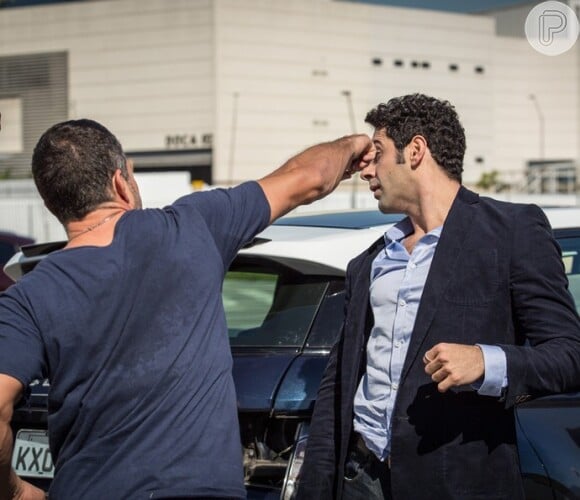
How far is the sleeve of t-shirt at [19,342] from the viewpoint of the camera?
8.38 feet

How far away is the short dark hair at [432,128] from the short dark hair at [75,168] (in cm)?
87

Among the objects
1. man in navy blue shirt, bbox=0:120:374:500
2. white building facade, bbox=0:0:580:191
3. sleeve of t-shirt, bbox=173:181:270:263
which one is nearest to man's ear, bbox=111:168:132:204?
man in navy blue shirt, bbox=0:120:374:500

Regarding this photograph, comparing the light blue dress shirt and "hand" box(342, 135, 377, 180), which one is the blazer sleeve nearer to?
the light blue dress shirt

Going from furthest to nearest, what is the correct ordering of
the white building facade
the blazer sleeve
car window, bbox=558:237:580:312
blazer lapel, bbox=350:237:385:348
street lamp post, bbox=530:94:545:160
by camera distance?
street lamp post, bbox=530:94:545:160, the white building facade, car window, bbox=558:237:580:312, blazer lapel, bbox=350:237:385:348, the blazer sleeve

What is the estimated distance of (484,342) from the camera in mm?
2867

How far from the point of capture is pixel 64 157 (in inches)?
107

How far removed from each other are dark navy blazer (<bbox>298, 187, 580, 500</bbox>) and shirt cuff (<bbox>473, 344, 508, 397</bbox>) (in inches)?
0.9

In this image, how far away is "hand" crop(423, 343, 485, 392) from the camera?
2.66 metres

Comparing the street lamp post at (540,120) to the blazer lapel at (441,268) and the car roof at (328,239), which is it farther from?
the blazer lapel at (441,268)

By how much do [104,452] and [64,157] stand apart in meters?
0.76

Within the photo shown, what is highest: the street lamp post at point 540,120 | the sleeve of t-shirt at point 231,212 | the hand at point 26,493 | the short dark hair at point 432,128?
the short dark hair at point 432,128

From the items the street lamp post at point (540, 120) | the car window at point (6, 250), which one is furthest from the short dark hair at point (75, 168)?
the street lamp post at point (540, 120)

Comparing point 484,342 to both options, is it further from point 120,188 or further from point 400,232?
point 120,188

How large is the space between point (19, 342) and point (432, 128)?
134 centimetres
